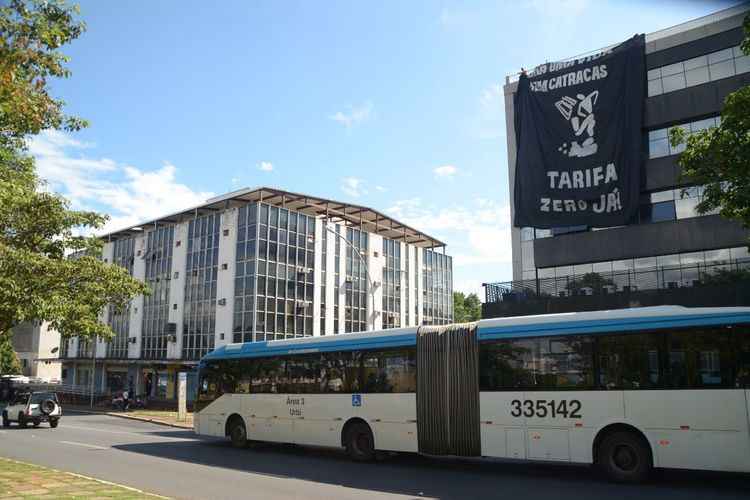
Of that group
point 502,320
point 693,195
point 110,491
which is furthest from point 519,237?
point 110,491

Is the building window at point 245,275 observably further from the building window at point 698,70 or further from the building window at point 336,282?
the building window at point 698,70

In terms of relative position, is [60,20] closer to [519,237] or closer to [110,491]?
[110,491]

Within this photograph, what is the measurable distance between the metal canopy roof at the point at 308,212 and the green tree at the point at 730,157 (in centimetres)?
3891

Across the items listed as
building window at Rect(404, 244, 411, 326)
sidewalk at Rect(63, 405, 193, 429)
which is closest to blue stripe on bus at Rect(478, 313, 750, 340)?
sidewalk at Rect(63, 405, 193, 429)

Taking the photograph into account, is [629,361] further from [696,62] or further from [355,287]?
[355,287]

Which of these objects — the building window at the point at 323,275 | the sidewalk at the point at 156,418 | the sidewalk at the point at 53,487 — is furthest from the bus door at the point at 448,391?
the building window at the point at 323,275

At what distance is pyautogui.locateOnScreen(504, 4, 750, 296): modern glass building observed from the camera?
23.9 meters

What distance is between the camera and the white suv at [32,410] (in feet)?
87.9

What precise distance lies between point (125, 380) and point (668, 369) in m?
55.2

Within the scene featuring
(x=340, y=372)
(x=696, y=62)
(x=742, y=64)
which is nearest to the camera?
(x=340, y=372)

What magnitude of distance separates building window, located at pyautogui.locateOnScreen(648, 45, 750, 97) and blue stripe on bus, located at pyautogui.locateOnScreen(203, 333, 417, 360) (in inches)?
713

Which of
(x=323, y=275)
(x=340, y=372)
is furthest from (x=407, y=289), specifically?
(x=340, y=372)

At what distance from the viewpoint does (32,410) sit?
26828mm

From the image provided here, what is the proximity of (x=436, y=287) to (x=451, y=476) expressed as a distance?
5366 centimetres
